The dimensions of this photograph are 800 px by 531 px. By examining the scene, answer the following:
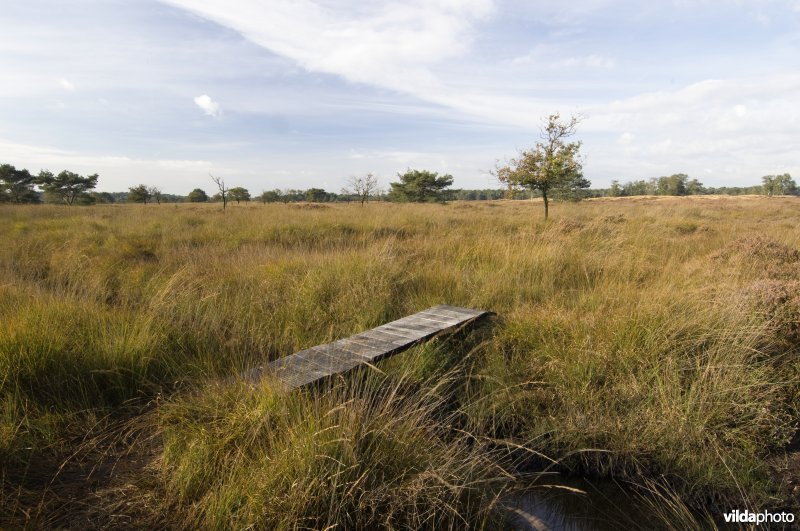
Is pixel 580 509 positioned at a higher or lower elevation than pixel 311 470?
lower

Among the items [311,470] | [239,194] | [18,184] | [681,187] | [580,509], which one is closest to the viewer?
[311,470]

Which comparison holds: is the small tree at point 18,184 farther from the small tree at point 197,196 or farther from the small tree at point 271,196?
the small tree at point 271,196

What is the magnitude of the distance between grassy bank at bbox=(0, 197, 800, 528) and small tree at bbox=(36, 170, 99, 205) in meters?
55.0

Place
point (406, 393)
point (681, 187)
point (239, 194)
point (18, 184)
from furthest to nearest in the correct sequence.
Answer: point (681, 187) → point (239, 194) → point (18, 184) → point (406, 393)

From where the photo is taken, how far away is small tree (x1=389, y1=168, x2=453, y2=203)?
55.2m

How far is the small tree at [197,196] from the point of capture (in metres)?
57.2

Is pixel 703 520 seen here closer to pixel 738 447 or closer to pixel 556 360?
pixel 738 447

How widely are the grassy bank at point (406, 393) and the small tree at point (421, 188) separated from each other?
50.1 m

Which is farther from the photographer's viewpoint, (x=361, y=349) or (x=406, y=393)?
(x=361, y=349)

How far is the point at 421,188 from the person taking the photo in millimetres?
55188

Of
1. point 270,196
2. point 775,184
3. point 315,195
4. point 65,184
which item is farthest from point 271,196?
point 775,184

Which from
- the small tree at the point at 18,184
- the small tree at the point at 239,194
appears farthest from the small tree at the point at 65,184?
the small tree at the point at 239,194

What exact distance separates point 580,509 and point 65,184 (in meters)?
62.8

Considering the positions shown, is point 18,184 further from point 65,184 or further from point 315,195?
point 315,195
